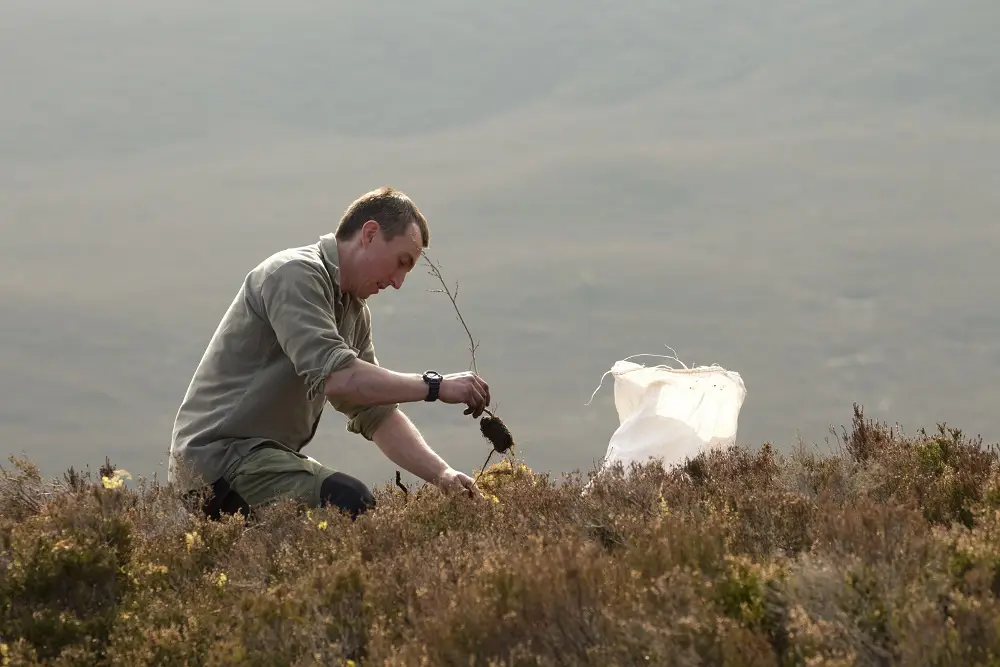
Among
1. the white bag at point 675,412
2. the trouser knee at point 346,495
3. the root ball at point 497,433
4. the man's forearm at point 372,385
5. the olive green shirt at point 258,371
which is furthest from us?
the white bag at point 675,412

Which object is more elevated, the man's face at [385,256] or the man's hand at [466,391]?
the man's face at [385,256]

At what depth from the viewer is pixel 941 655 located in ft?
8.82

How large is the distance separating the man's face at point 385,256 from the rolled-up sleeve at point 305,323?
35 centimetres

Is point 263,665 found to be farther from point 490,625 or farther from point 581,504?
point 581,504

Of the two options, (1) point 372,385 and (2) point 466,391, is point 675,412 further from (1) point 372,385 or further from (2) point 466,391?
(1) point 372,385

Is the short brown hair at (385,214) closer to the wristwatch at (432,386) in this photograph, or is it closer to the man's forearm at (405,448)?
the wristwatch at (432,386)

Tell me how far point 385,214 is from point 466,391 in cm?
119

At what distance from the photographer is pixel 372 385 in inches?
212

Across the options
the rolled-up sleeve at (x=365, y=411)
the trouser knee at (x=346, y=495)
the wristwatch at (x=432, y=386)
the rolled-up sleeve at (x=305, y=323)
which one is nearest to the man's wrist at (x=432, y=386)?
the wristwatch at (x=432, y=386)

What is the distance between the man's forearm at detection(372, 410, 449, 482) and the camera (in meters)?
6.55

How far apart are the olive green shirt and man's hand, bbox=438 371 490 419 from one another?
0.59 metres

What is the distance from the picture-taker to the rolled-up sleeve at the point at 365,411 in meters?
6.55

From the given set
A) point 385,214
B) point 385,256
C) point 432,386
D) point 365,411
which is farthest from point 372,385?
point 365,411

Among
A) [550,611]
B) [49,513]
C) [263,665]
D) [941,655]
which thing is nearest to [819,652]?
[941,655]
